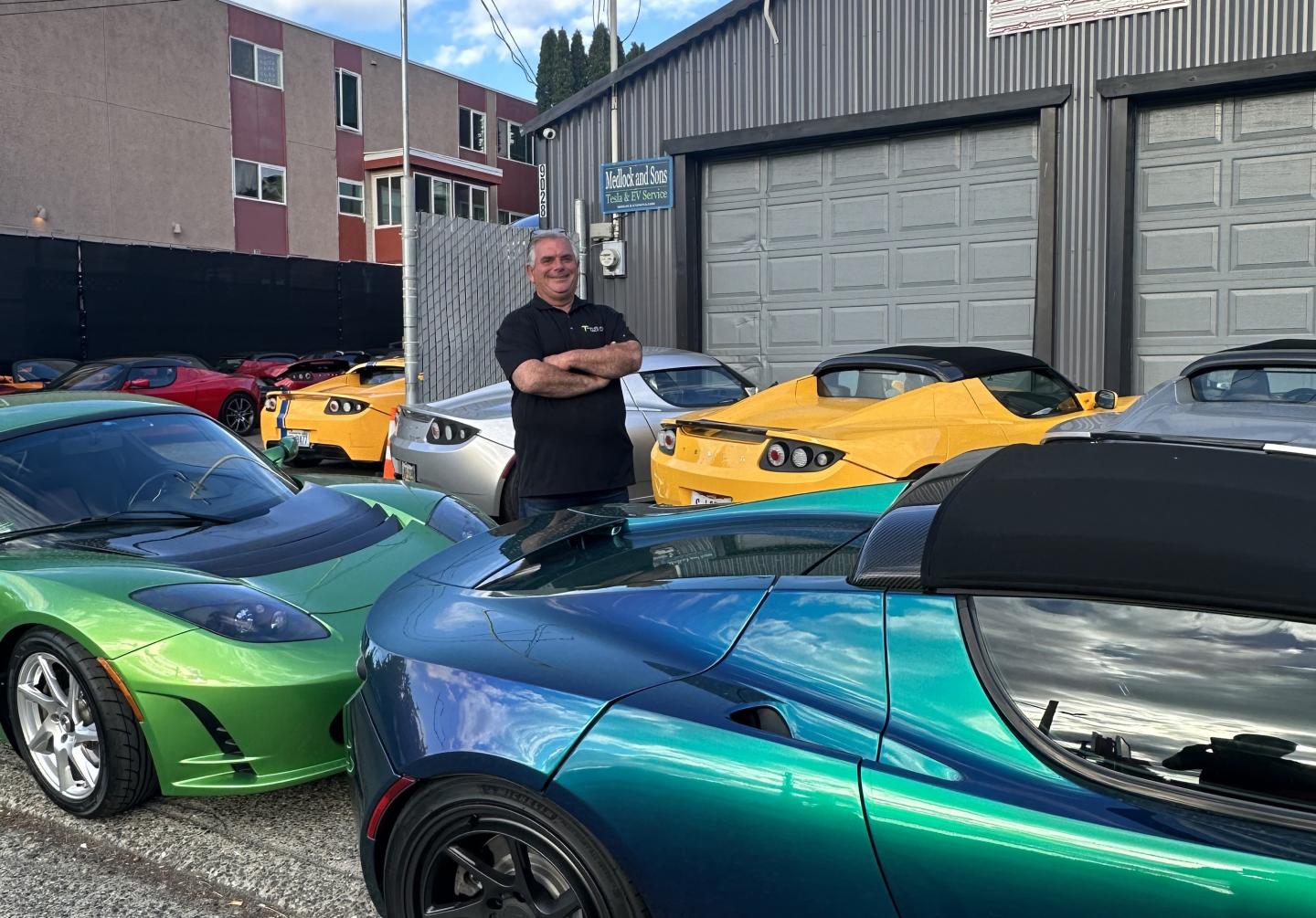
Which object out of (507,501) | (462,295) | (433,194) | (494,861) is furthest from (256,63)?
(494,861)

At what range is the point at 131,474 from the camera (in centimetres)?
441

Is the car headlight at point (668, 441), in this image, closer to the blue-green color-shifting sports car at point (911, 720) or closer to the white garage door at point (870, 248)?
the blue-green color-shifting sports car at point (911, 720)

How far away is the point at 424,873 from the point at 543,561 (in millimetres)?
797

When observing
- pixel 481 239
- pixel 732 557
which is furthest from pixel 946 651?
pixel 481 239

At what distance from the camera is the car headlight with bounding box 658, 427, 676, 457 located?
6572 millimetres

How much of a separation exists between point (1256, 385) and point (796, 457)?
2219 millimetres

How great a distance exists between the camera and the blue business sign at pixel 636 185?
1252cm

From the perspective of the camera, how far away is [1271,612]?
5.72ft

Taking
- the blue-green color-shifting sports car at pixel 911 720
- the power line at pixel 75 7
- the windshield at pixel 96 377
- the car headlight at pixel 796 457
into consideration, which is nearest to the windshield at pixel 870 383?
the car headlight at pixel 796 457

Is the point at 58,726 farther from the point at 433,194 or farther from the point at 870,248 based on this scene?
the point at 433,194

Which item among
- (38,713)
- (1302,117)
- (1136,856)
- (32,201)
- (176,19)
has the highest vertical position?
(176,19)

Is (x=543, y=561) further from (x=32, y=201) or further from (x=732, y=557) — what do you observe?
(x=32, y=201)

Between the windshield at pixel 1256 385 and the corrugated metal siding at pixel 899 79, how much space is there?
5.25 metres

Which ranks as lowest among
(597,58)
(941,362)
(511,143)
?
(941,362)
